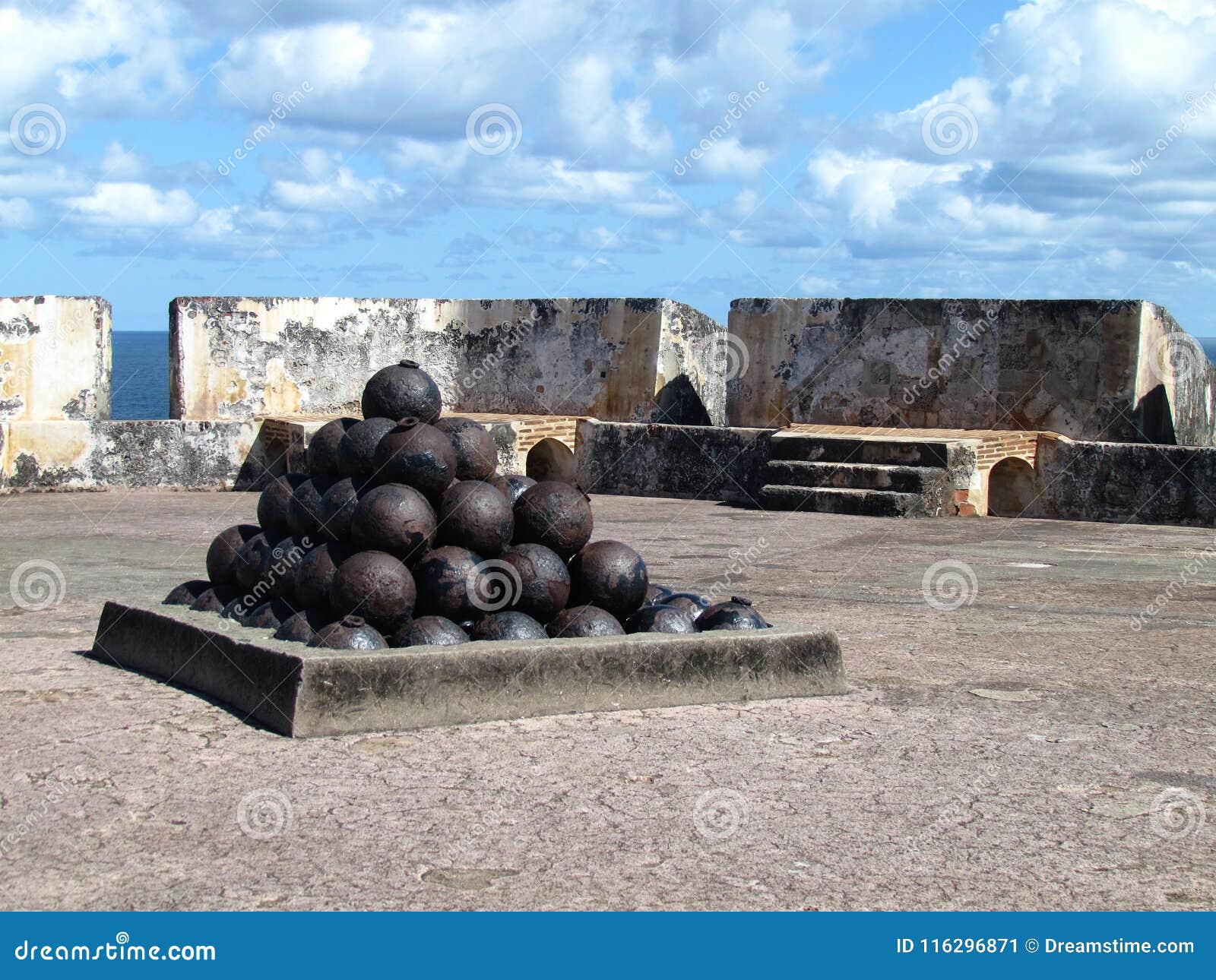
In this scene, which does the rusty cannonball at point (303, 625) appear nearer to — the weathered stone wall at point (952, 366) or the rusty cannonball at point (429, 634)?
the rusty cannonball at point (429, 634)

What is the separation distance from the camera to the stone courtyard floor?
10.8 ft

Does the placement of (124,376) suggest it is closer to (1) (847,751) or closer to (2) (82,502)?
(2) (82,502)

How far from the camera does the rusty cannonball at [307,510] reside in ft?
18.3

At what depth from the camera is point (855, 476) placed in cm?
1255

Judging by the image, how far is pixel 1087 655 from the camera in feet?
20.4

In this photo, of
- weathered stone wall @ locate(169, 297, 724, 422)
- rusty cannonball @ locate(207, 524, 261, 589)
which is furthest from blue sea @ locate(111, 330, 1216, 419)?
rusty cannonball @ locate(207, 524, 261, 589)

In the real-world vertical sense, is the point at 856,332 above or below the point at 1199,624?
above

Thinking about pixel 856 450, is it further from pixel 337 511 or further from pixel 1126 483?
pixel 337 511

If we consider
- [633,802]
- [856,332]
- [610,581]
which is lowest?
[633,802]

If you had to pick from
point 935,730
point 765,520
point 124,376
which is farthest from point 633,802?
point 124,376

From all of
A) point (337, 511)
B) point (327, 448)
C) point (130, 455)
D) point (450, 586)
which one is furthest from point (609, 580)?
point (130, 455)

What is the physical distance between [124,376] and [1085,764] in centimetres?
9043

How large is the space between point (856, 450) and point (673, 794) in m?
9.13

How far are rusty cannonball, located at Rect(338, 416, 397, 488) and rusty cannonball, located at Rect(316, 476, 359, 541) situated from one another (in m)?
0.06
